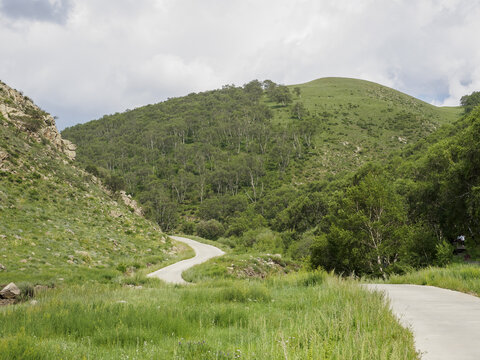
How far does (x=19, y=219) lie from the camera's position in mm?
20125

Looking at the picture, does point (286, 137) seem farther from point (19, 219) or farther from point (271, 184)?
point (19, 219)

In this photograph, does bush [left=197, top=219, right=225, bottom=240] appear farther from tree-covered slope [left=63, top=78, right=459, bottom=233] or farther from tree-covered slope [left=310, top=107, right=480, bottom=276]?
tree-covered slope [left=310, top=107, right=480, bottom=276]

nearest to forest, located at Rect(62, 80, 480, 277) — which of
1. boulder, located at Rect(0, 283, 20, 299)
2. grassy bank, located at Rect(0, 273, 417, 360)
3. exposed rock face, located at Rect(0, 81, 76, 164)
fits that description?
exposed rock face, located at Rect(0, 81, 76, 164)

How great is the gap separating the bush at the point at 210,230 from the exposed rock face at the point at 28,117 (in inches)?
1479

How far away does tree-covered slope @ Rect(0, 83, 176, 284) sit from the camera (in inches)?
663

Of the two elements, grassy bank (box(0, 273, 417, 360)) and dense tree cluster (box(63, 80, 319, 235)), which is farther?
dense tree cluster (box(63, 80, 319, 235))

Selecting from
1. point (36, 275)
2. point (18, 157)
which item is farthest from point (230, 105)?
point (36, 275)

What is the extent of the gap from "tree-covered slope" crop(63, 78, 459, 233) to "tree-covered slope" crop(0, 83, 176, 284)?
A: 19962 mm

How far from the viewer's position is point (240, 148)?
11488 centimetres

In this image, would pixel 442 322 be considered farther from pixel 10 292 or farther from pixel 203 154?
pixel 203 154

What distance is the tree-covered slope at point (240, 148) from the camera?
83.1 metres

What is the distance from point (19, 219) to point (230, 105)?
138m

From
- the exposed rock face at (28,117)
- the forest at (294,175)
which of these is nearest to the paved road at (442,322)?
the forest at (294,175)

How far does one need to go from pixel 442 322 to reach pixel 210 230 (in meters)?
68.8
